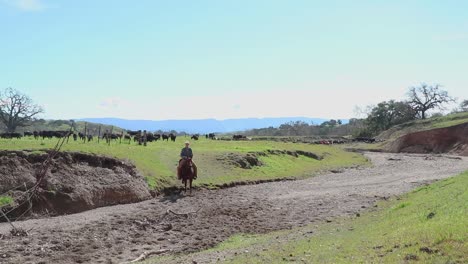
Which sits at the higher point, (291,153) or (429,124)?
(429,124)

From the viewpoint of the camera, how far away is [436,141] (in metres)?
77.3

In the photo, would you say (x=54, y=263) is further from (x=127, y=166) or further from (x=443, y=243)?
(x=127, y=166)

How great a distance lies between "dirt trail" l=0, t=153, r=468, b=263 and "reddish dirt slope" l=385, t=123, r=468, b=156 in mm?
46420

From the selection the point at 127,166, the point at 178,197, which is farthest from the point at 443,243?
the point at 127,166

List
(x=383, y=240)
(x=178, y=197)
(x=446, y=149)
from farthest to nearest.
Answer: (x=446, y=149)
(x=178, y=197)
(x=383, y=240)

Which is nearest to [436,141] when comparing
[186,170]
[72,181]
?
[186,170]

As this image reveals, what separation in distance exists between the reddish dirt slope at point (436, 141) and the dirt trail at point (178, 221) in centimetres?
4642

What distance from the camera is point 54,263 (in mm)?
14172

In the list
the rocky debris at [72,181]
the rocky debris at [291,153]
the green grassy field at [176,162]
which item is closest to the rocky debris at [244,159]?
the rocky debris at [291,153]

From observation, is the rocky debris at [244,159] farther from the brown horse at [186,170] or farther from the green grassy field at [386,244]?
the green grassy field at [386,244]

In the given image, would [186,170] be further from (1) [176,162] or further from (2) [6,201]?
(2) [6,201]

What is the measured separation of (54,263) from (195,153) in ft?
76.3

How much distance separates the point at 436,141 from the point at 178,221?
66974 millimetres

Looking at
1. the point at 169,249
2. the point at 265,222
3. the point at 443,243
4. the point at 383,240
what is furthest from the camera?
the point at 265,222
